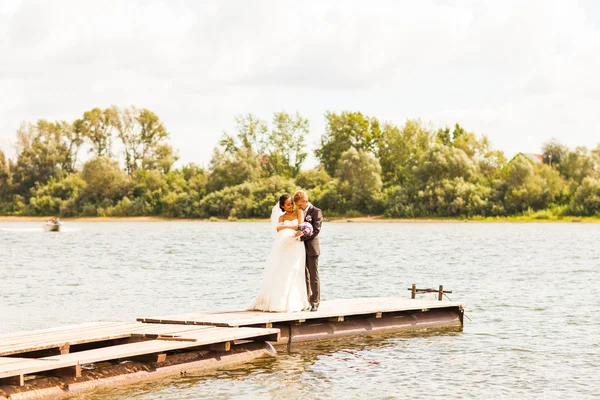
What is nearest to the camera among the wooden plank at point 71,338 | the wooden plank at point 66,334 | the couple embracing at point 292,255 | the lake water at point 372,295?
the wooden plank at point 71,338

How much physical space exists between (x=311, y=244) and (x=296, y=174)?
97305 mm

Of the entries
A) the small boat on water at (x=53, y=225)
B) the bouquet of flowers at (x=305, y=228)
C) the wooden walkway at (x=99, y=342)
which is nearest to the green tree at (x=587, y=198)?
the small boat on water at (x=53, y=225)

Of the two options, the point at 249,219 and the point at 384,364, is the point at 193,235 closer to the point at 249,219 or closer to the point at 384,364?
the point at 249,219

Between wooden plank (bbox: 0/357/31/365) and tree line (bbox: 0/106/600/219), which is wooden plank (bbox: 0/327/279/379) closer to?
wooden plank (bbox: 0/357/31/365)

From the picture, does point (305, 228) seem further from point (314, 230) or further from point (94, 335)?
point (94, 335)

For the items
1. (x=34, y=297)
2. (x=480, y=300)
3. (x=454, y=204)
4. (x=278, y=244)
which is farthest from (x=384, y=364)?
(x=454, y=204)

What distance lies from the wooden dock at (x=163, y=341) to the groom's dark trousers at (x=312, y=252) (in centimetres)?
43

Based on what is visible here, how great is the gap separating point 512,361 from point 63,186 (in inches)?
3924

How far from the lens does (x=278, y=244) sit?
61.2 feet

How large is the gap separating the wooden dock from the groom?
1.33 feet

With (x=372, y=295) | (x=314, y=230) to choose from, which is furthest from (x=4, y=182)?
(x=314, y=230)

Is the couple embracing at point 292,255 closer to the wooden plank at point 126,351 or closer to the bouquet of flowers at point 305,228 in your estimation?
the bouquet of flowers at point 305,228

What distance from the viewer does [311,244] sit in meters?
18.7

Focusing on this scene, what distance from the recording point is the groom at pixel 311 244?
60.7ft
